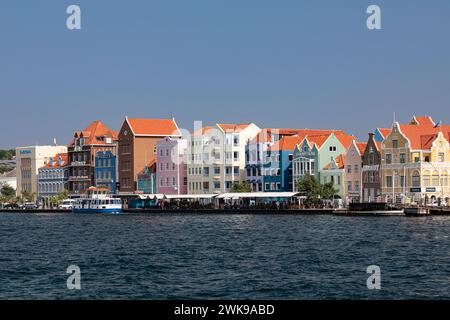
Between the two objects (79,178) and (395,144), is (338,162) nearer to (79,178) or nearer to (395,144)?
(395,144)

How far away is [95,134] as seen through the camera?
174875 millimetres

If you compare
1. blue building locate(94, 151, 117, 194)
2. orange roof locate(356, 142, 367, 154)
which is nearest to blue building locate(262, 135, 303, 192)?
orange roof locate(356, 142, 367, 154)

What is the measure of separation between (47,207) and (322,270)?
461 ft

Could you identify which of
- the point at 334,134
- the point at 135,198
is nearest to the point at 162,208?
the point at 135,198

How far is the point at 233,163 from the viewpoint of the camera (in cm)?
14475

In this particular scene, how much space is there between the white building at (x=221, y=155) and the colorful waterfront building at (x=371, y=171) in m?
26.4

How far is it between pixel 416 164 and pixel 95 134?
263 ft

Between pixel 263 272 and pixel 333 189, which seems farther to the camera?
pixel 333 189

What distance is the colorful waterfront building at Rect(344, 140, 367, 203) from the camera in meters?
124

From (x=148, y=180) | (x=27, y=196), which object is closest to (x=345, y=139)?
(x=148, y=180)

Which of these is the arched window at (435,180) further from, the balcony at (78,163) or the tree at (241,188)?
the balcony at (78,163)

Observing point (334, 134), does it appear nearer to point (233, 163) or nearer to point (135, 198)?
point (233, 163)

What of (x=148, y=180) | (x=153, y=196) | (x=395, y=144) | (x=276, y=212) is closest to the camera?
(x=395, y=144)

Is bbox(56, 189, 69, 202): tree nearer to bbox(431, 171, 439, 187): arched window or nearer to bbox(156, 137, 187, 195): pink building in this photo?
bbox(156, 137, 187, 195): pink building
